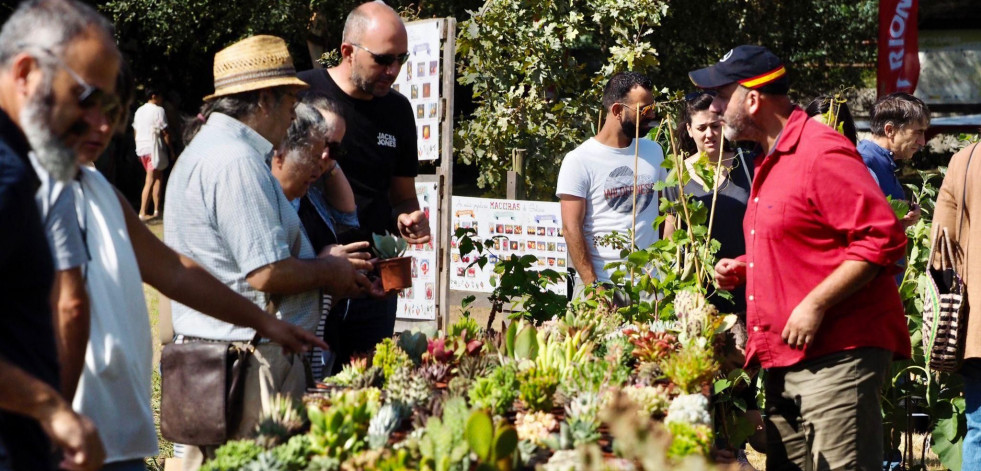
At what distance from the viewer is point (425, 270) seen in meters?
6.29

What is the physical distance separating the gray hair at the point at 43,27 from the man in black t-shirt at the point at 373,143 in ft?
7.10

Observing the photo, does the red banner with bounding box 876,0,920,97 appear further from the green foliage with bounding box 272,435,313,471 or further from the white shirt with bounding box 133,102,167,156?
the green foliage with bounding box 272,435,313,471

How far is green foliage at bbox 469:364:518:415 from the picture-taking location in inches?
104

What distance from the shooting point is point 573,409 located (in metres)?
2.63

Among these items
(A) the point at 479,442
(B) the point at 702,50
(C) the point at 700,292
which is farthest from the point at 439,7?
(A) the point at 479,442

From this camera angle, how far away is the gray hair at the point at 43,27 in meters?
1.72

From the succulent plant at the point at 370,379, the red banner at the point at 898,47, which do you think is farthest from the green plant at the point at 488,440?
the red banner at the point at 898,47

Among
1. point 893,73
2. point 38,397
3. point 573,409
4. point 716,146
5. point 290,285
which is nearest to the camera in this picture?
point 38,397

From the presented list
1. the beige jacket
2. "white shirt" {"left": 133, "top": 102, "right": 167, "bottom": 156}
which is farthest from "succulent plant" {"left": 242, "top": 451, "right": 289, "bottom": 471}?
"white shirt" {"left": 133, "top": 102, "right": 167, "bottom": 156}

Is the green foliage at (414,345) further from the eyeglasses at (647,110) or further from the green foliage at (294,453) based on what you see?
the eyeglasses at (647,110)

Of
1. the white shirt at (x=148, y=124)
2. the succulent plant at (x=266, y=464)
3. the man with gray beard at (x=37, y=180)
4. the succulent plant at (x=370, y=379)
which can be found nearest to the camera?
the man with gray beard at (x=37, y=180)

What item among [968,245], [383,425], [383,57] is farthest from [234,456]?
[968,245]

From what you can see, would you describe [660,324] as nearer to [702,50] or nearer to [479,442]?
[479,442]

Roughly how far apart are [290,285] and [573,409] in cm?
86
